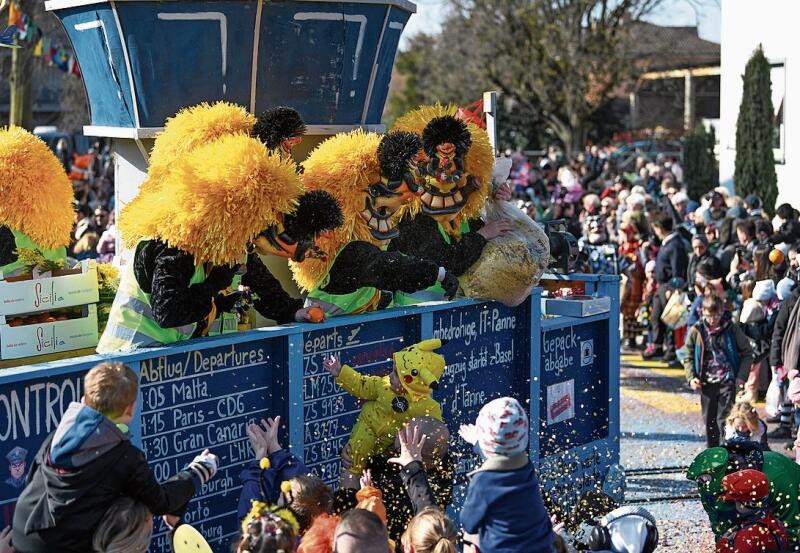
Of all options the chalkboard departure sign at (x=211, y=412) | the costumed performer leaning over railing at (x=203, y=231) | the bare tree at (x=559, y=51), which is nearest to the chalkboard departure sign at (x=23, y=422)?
the chalkboard departure sign at (x=211, y=412)

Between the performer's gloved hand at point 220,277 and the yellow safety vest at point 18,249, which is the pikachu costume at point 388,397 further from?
the yellow safety vest at point 18,249

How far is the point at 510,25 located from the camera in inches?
1615

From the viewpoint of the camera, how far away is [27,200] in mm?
6402

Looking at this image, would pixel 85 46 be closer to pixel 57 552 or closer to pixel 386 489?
pixel 386 489

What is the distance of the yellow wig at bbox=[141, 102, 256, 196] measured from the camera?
5.70 m

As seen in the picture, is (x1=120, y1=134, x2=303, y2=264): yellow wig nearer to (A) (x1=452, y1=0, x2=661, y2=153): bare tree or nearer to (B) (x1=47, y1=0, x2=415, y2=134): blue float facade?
(B) (x1=47, y1=0, x2=415, y2=134): blue float facade

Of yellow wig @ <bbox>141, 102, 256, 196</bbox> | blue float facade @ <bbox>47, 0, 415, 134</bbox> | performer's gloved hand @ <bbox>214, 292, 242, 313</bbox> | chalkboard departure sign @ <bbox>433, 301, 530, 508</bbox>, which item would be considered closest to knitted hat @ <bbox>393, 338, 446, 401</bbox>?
chalkboard departure sign @ <bbox>433, 301, 530, 508</bbox>

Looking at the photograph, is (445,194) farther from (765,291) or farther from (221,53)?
(765,291)

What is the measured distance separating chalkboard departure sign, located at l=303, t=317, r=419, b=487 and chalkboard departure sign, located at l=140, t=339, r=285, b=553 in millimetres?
221

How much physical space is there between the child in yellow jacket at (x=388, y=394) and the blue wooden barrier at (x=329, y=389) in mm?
185

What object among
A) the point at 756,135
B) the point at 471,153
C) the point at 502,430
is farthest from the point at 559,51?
the point at 502,430

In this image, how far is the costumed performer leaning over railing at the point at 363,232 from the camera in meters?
5.77

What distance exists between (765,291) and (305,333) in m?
5.40

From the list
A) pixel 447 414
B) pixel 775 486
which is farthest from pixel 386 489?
pixel 775 486
